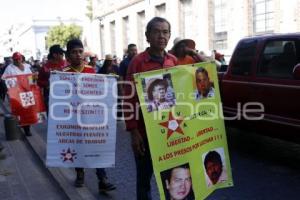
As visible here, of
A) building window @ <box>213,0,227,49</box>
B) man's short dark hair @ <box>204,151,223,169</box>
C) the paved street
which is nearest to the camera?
man's short dark hair @ <box>204,151,223,169</box>

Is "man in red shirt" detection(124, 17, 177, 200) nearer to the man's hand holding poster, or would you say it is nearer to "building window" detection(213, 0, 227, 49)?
the man's hand holding poster

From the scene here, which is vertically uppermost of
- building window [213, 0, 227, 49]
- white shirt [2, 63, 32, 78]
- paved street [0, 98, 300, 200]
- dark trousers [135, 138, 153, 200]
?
building window [213, 0, 227, 49]

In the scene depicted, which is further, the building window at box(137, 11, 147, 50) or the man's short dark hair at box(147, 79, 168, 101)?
the building window at box(137, 11, 147, 50)

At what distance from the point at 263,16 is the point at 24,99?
14414 millimetres

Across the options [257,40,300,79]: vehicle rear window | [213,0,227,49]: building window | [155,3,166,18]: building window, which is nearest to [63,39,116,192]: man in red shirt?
[257,40,300,79]: vehicle rear window

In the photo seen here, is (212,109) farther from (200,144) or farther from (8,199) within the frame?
(8,199)

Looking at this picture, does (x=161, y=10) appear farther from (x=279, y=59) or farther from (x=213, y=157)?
(x=213, y=157)

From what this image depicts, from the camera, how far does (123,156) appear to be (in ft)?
23.0

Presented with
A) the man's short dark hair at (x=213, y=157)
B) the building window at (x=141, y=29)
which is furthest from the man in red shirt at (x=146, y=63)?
the building window at (x=141, y=29)

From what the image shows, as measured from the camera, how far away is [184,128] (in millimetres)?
3338

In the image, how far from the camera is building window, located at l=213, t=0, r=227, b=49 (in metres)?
23.0

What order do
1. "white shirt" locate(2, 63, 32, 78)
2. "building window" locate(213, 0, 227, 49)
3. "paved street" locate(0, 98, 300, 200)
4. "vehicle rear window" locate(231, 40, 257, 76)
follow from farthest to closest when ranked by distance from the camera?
"building window" locate(213, 0, 227, 49) → "white shirt" locate(2, 63, 32, 78) → "vehicle rear window" locate(231, 40, 257, 76) → "paved street" locate(0, 98, 300, 200)

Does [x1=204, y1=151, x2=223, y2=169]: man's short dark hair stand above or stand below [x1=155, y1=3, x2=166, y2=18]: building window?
below

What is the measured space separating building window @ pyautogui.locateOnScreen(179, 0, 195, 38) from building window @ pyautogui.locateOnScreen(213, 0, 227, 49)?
121 inches
